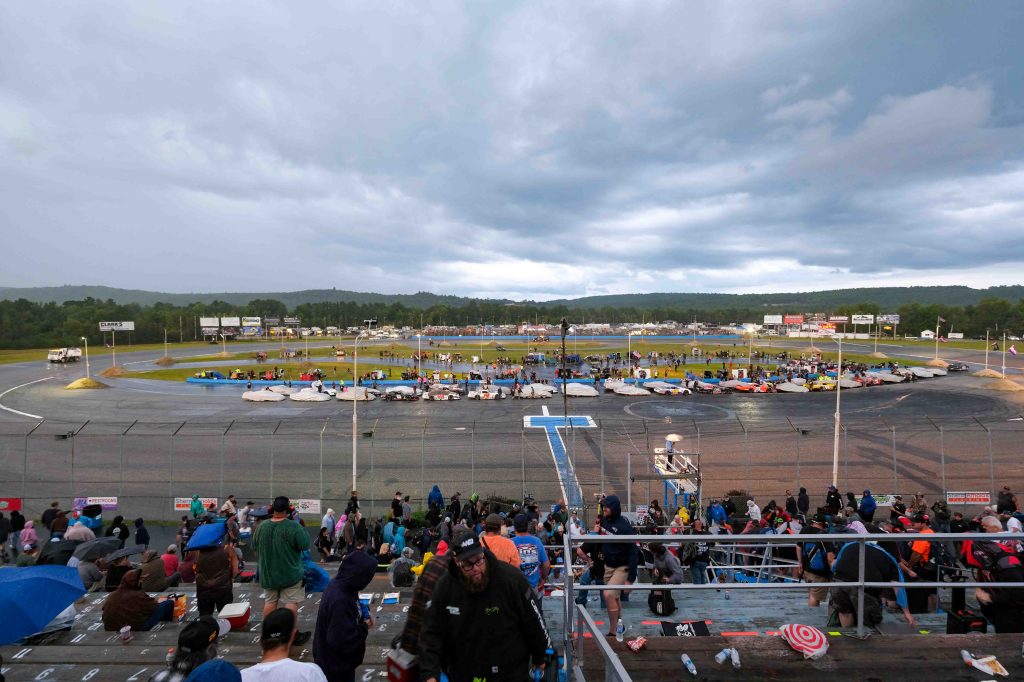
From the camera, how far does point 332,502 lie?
62.5ft

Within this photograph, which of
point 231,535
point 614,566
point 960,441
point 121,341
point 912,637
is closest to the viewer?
point 912,637

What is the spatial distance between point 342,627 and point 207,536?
138 inches

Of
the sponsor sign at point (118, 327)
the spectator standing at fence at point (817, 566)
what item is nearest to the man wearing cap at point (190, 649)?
the spectator standing at fence at point (817, 566)

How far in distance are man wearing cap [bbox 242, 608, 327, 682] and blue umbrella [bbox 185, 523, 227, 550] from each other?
12.5ft

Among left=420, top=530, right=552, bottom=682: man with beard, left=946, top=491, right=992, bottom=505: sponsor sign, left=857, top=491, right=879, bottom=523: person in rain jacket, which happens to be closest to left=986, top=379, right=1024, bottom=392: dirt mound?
left=946, top=491, right=992, bottom=505: sponsor sign

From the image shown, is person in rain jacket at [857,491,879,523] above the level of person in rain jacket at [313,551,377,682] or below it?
below

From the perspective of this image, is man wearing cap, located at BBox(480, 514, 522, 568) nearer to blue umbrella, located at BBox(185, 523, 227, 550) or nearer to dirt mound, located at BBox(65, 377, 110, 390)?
blue umbrella, located at BBox(185, 523, 227, 550)

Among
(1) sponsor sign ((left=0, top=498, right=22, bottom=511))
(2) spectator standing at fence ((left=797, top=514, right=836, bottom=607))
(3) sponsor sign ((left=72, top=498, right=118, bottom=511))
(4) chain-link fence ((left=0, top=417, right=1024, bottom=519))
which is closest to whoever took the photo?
(2) spectator standing at fence ((left=797, top=514, right=836, bottom=607))

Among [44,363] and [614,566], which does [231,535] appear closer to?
[614,566]

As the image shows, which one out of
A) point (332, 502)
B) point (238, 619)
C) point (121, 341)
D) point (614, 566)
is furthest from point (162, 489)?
point (121, 341)

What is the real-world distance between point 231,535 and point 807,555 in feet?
42.4

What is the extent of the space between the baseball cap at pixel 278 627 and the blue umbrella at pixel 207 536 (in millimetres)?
3837

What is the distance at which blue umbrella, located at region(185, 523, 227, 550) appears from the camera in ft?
21.9

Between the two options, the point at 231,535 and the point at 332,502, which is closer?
the point at 231,535
